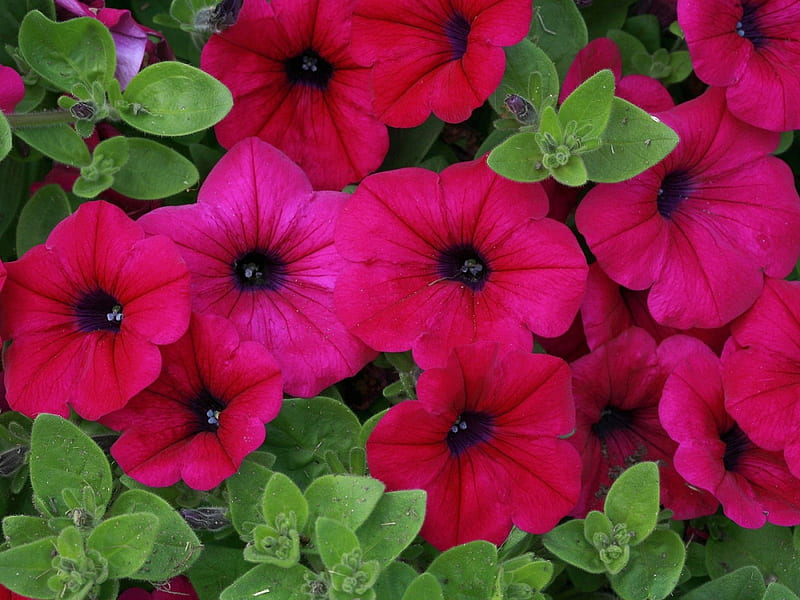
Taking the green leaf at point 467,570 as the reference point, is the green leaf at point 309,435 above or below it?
above

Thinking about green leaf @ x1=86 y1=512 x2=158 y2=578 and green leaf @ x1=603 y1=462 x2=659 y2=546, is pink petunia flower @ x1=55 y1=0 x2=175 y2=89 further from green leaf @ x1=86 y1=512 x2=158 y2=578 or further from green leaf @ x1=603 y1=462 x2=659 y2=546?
green leaf @ x1=603 y1=462 x2=659 y2=546

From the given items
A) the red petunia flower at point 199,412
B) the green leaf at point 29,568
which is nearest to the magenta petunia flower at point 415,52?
the red petunia flower at point 199,412

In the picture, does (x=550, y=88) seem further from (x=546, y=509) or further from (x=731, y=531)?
(x=731, y=531)

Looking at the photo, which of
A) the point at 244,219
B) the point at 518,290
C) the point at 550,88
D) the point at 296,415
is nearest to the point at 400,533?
the point at 296,415

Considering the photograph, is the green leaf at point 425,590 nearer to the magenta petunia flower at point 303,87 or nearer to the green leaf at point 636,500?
the green leaf at point 636,500

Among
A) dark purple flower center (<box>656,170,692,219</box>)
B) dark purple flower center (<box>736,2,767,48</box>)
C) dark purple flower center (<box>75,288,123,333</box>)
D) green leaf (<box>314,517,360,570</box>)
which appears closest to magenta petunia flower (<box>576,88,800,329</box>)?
dark purple flower center (<box>656,170,692,219</box>)

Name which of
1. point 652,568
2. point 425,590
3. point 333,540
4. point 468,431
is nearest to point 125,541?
point 333,540

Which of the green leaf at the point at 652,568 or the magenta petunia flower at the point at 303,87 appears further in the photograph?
the magenta petunia flower at the point at 303,87
